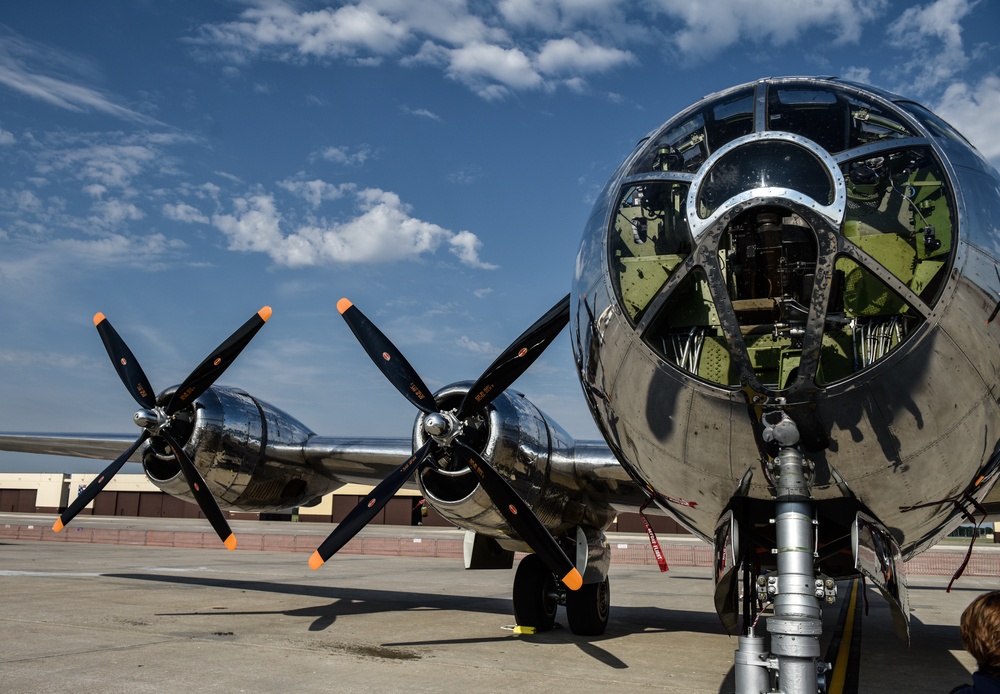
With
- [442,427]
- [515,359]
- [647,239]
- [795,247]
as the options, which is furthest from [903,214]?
[442,427]

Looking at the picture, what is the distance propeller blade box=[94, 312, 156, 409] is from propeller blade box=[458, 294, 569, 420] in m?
5.11

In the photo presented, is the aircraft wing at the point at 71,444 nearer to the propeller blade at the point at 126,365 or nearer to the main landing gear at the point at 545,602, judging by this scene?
the propeller blade at the point at 126,365

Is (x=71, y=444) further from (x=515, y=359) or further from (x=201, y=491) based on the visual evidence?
(x=515, y=359)

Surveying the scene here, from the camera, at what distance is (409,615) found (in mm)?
11953

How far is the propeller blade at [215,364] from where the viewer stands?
1097 centimetres

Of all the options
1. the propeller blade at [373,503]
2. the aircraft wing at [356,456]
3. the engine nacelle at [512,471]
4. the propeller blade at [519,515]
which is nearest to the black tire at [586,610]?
the engine nacelle at [512,471]

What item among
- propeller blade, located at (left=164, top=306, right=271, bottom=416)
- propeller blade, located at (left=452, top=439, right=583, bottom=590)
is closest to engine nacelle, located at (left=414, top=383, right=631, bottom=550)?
propeller blade, located at (left=452, top=439, right=583, bottom=590)

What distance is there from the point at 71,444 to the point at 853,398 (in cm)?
1258

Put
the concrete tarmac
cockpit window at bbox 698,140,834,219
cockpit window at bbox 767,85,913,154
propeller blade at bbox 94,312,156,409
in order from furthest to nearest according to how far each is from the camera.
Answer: propeller blade at bbox 94,312,156,409 → the concrete tarmac → cockpit window at bbox 767,85,913,154 → cockpit window at bbox 698,140,834,219

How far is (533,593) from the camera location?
10500mm

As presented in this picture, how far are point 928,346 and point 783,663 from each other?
1699 millimetres

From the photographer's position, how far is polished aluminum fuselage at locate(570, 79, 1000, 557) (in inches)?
159

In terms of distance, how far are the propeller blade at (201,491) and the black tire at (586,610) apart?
15.0 ft

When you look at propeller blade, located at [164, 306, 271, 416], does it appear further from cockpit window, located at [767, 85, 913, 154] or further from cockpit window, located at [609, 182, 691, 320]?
cockpit window, located at [767, 85, 913, 154]
